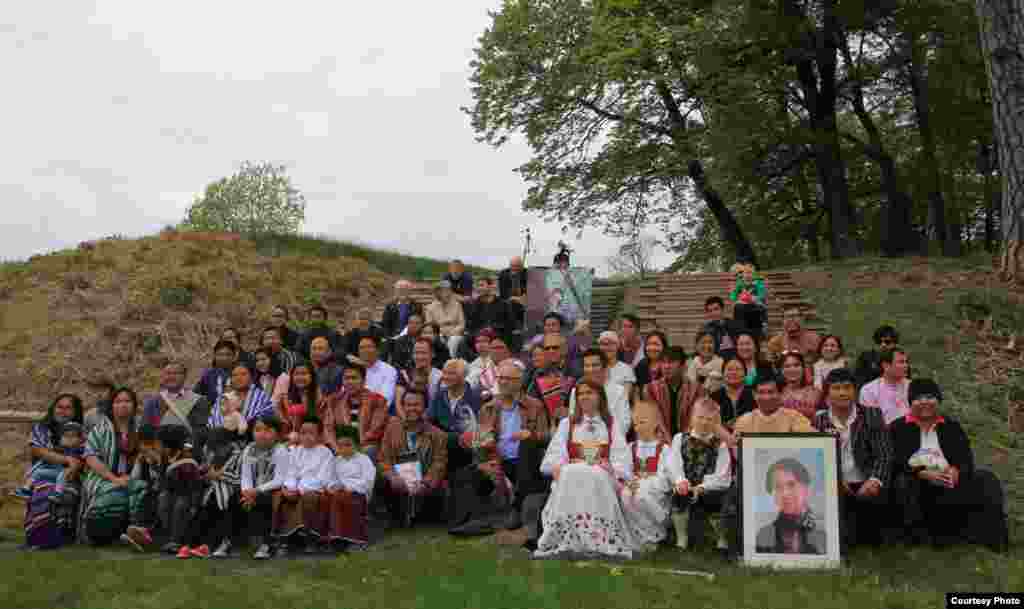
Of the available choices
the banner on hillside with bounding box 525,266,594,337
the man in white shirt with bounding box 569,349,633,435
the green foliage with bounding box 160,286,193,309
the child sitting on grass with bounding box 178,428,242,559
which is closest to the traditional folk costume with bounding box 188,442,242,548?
the child sitting on grass with bounding box 178,428,242,559

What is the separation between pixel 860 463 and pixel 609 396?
7.07ft

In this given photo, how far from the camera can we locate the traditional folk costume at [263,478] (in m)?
6.71

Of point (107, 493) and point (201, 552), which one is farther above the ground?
point (107, 493)

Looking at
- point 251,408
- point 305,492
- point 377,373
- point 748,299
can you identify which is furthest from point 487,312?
point 305,492

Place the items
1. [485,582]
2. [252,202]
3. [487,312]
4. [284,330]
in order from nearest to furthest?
1. [485,582]
2. [284,330]
3. [487,312]
4. [252,202]

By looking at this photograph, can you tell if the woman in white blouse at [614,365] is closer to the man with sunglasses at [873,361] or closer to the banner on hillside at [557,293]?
the man with sunglasses at [873,361]

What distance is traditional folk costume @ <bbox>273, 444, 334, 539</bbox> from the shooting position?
6547 mm

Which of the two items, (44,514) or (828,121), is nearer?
Answer: (44,514)

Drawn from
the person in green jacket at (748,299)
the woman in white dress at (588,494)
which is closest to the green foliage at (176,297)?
the person in green jacket at (748,299)

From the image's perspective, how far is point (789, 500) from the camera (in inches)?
220

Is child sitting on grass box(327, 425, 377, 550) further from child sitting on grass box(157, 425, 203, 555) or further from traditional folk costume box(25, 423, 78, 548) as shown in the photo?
traditional folk costume box(25, 423, 78, 548)

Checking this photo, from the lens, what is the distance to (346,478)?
6711mm

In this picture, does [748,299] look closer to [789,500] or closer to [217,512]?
[789,500]

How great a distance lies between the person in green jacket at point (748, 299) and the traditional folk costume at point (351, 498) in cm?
516
